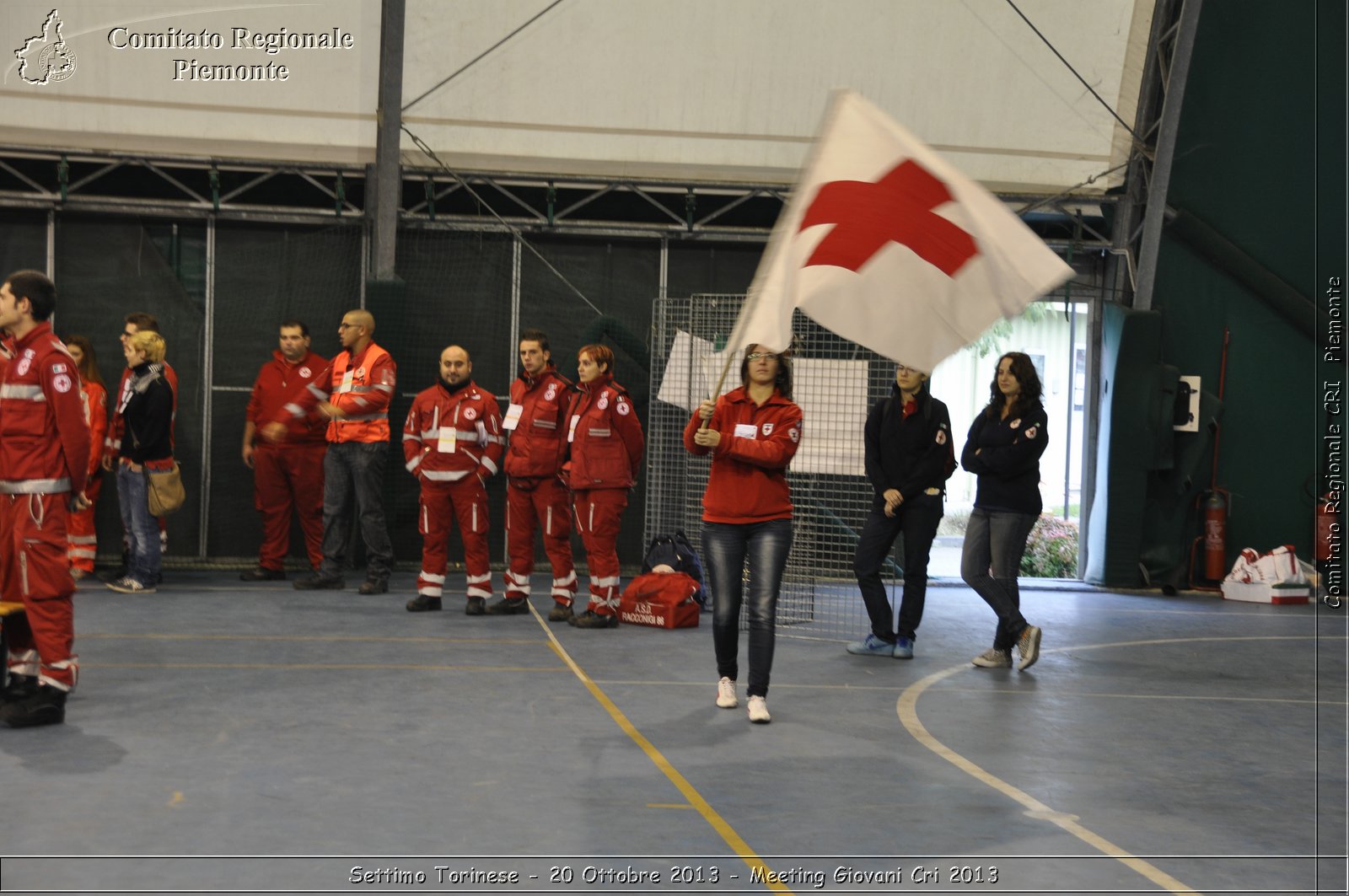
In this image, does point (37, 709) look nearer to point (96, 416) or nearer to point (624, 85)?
point (96, 416)

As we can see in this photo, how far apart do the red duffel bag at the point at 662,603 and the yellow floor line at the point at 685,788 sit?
5.52ft

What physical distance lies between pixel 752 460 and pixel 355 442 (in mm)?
5422

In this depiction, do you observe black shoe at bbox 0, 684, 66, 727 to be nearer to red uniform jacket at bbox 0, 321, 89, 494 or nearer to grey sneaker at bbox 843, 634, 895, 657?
red uniform jacket at bbox 0, 321, 89, 494

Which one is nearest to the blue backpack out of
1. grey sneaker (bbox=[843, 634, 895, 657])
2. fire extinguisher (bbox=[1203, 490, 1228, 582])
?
grey sneaker (bbox=[843, 634, 895, 657])

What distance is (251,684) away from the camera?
6.85m

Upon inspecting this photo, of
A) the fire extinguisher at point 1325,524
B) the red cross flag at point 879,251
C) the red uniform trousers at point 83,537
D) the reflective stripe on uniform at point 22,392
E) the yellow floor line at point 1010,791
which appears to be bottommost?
the yellow floor line at point 1010,791

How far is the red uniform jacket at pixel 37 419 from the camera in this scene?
578 centimetres

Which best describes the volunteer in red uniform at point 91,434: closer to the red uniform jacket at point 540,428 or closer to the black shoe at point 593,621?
the red uniform jacket at point 540,428

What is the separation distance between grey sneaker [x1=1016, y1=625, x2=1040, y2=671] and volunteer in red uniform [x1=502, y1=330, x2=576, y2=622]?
11.0ft

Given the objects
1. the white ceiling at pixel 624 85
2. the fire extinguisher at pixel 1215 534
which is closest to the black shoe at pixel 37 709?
the white ceiling at pixel 624 85

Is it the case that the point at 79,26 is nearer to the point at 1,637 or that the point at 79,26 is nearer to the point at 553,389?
the point at 553,389

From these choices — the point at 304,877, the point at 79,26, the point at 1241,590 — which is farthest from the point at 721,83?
the point at 304,877

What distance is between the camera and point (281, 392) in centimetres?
1170

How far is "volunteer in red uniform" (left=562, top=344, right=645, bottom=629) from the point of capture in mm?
9125
